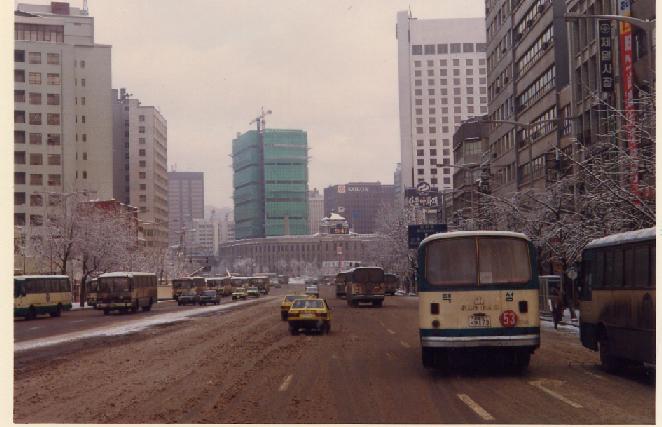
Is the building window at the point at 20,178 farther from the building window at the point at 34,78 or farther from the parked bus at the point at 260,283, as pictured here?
the parked bus at the point at 260,283

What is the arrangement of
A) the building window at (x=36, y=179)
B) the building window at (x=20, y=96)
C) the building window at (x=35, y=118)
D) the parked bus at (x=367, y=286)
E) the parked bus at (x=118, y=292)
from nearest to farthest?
the parked bus at (x=118, y=292), the parked bus at (x=367, y=286), the building window at (x=20, y=96), the building window at (x=35, y=118), the building window at (x=36, y=179)

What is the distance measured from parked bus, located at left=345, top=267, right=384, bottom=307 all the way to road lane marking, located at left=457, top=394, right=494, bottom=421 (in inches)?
2041

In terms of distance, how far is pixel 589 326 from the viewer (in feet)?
64.2

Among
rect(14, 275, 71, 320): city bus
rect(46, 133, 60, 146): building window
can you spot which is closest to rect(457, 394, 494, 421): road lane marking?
rect(14, 275, 71, 320): city bus

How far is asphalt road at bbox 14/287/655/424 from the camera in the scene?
1329 cm

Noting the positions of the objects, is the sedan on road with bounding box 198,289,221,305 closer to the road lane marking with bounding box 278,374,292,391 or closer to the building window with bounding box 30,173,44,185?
the building window with bounding box 30,173,44,185

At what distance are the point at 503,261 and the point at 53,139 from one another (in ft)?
353

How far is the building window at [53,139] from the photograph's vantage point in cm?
11569

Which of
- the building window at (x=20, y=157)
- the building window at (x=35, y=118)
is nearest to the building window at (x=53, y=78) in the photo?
the building window at (x=35, y=118)

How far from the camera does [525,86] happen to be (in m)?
73.6

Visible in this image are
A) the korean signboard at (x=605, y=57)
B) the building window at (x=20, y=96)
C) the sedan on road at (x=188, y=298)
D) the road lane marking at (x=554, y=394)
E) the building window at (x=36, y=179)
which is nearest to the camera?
the road lane marking at (x=554, y=394)

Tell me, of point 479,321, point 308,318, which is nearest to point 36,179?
point 308,318

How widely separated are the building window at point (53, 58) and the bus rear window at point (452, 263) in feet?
360

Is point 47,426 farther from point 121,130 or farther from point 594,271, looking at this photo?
point 121,130
